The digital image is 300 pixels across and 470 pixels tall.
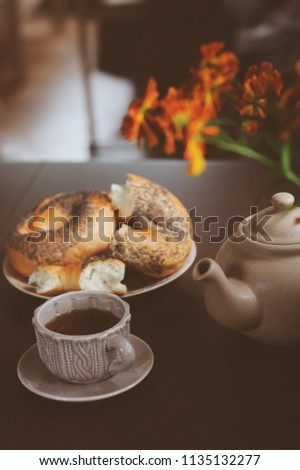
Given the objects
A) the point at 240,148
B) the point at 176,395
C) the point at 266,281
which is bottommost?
the point at 176,395

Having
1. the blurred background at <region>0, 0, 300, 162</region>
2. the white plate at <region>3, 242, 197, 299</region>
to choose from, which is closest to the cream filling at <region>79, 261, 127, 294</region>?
the white plate at <region>3, 242, 197, 299</region>

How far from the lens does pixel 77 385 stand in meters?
0.65

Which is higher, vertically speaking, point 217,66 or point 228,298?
point 217,66

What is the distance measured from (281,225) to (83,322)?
8.9 inches

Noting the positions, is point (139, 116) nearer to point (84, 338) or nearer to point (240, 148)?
point (240, 148)

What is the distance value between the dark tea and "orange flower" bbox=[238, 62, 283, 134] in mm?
239

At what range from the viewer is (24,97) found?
3.57 metres

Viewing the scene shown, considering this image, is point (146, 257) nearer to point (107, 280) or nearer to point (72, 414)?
point (107, 280)

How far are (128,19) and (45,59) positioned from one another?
1.57 metres

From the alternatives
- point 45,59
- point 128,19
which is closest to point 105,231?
point 128,19

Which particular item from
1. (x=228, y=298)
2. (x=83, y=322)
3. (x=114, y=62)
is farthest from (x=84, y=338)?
(x=114, y=62)

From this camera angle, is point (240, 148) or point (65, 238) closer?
point (240, 148)

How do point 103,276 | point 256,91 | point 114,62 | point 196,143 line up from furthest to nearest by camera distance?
point 114,62 → point 103,276 → point 256,91 → point 196,143

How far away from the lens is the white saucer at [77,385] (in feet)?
2.08
